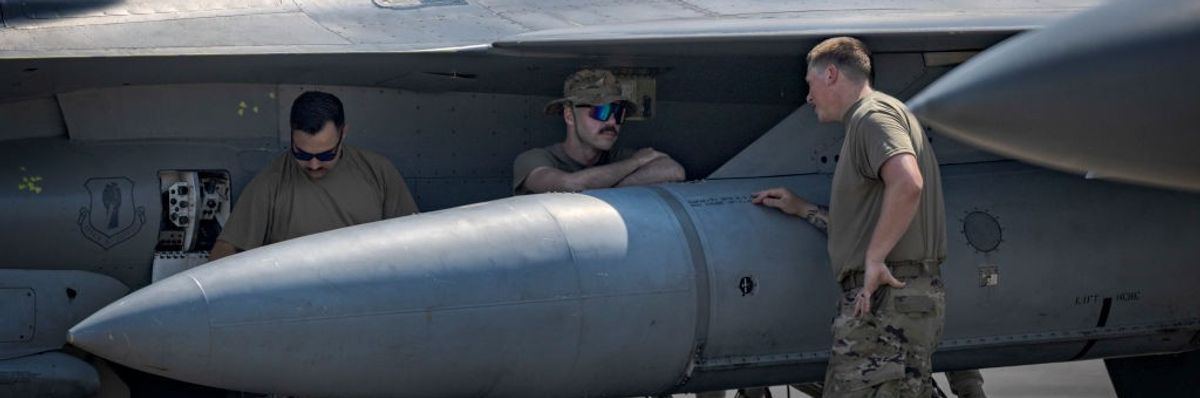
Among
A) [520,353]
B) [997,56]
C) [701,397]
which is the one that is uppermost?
[997,56]

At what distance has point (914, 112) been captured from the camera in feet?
14.2

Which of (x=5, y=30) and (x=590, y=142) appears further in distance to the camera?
(x=590, y=142)

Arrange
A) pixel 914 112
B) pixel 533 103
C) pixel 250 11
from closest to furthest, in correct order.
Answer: pixel 914 112 < pixel 250 11 < pixel 533 103

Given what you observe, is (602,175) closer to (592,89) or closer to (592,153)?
(592,153)

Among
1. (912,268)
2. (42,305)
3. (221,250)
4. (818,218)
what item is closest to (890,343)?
(912,268)

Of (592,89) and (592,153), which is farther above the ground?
(592,89)

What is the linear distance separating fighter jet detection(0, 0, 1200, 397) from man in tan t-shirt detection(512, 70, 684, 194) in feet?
0.50

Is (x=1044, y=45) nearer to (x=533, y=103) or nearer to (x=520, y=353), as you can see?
(x=520, y=353)

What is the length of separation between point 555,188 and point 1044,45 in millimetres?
3396

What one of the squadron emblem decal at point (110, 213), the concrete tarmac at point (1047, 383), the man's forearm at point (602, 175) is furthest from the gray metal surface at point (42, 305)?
the concrete tarmac at point (1047, 383)

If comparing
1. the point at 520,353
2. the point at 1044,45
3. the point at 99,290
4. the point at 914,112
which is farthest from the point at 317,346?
the point at 1044,45

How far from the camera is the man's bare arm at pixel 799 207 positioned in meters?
6.86

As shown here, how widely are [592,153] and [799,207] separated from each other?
1.02 metres

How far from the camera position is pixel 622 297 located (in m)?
6.47
